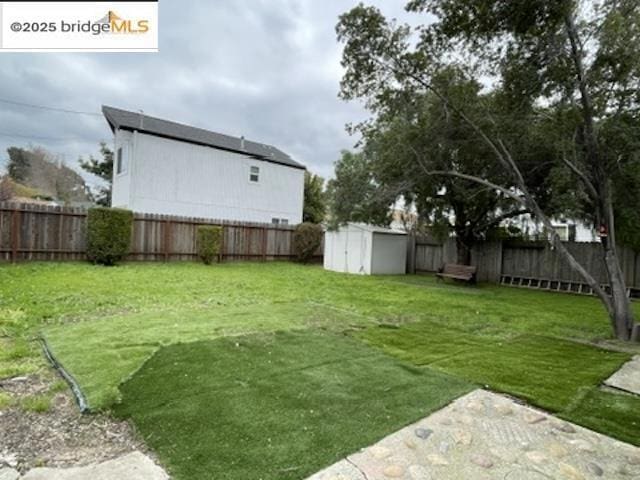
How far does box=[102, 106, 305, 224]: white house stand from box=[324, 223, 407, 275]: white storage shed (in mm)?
5303

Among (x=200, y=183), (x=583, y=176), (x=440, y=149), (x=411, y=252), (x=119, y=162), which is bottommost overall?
(x=411, y=252)

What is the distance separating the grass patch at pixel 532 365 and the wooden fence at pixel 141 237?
10112 mm

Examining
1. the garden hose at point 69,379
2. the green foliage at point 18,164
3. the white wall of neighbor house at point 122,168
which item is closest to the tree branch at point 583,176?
the garden hose at point 69,379

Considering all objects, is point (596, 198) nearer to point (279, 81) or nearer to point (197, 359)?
point (197, 359)

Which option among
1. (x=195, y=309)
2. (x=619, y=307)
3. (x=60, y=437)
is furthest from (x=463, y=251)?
(x=60, y=437)

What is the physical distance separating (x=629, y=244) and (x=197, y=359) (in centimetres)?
1100

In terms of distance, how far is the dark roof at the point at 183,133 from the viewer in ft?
50.8

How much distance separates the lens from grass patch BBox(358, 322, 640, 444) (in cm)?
297

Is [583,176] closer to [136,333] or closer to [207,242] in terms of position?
[136,333]

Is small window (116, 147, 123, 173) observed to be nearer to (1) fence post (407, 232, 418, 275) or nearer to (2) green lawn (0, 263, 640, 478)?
(2) green lawn (0, 263, 640, 478)

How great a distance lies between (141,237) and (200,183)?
15.3 feet

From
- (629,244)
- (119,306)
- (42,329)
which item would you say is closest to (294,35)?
(119,306)

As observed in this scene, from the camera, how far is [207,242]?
13742mm

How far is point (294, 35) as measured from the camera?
1009 cm
